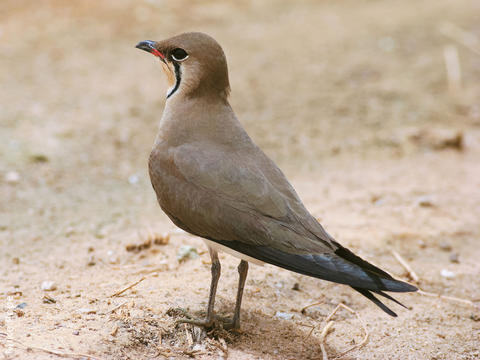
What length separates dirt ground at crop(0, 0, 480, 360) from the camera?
3436mm

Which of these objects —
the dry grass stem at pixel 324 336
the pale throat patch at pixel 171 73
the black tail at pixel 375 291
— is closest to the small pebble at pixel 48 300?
the pale throat patch at pixel 171 73

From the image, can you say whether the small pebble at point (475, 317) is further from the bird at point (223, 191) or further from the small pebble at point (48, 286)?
the small pebble at point (48, 286)

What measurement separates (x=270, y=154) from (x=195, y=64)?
9.80 ft

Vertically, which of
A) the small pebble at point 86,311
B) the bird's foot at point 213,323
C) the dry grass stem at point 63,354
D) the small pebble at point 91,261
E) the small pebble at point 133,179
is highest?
the small pebble at point 133,179

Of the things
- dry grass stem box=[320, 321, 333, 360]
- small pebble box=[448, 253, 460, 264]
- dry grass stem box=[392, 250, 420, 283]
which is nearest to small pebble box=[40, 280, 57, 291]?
dry grass stem box=[320, 321, 333, 360]

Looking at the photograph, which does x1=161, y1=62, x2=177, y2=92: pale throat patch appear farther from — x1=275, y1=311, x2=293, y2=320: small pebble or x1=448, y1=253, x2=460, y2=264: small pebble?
x1=448, y1=253, x2=460, y2=264: small pebble

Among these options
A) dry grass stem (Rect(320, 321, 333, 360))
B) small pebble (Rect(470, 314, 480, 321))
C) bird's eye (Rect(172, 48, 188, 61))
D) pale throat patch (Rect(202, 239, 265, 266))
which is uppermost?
bird's eye (Rect(172, 48, 188, 61))

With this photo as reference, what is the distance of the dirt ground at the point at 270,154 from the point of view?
3.44m

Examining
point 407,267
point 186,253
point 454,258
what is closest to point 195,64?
point 186,253

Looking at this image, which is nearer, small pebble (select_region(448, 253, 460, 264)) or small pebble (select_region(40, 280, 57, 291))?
small pebble (select_region(40, 280, 57, 291))

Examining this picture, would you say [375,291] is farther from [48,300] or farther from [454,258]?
[454,258]

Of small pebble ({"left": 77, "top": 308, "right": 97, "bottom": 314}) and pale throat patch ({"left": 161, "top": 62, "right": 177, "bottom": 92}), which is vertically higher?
pale throat patch ({"left": 161, "top": 62, "right": 177, "bottom": 92})

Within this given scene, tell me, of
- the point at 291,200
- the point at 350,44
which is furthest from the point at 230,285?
the point at 350,44

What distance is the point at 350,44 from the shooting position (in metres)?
8.59
